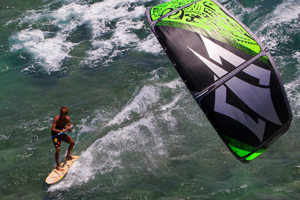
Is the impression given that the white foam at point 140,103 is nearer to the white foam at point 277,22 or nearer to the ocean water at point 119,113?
the ocean water at point 119,113

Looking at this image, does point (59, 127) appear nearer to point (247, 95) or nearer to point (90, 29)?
point (247, 95)

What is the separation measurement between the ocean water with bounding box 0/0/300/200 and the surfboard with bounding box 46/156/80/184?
0.51 feet

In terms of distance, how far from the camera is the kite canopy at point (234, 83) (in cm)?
600

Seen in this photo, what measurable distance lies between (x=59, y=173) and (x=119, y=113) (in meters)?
2.64

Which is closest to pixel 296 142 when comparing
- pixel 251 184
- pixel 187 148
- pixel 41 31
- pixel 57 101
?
pixel 251 184

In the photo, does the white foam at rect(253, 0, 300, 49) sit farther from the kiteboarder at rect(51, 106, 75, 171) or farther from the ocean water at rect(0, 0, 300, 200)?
the kiteboarder at rect(51, 106, 75, 171)

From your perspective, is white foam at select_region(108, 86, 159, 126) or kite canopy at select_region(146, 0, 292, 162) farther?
white foam at select_region(108, 86, 159, 126)

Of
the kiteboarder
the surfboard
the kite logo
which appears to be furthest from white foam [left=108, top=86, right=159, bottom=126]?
the kite logo

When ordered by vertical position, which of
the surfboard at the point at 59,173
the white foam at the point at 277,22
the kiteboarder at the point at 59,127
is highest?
the white foam at the point at 277,22

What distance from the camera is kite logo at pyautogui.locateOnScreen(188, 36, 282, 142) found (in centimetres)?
597

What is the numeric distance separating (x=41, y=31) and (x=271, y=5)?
1013 centimetres

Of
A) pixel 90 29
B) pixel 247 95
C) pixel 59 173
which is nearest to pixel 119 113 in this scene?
pixel 59 173

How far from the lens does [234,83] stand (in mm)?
6008

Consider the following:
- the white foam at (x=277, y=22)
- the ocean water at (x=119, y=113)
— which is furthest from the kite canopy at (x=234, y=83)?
the white foam at (x=277, y=22)
